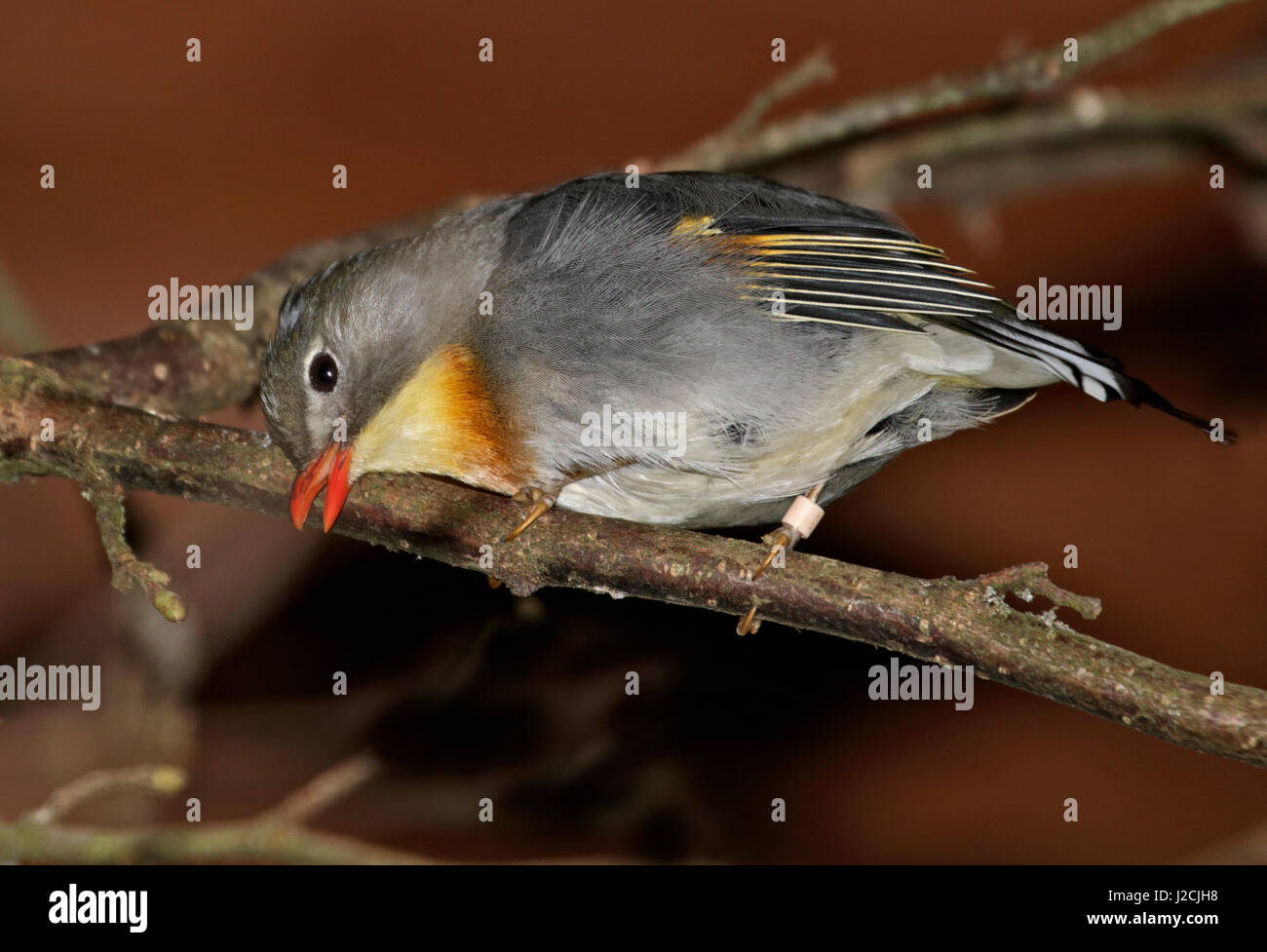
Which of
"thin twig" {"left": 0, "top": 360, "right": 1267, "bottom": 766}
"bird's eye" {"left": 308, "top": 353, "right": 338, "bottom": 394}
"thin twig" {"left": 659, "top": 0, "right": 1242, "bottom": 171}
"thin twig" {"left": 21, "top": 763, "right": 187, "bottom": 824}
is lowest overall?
"thin twig" {"left": 21, "top": 763, "right": 187, "bottom": 824}

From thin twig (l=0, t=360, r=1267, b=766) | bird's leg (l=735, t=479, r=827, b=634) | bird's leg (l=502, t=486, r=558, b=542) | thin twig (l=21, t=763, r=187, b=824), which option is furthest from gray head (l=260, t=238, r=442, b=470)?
bird's leg (l=735, t=479, r=827, b=634)

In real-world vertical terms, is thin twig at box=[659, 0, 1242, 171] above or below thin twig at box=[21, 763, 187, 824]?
above

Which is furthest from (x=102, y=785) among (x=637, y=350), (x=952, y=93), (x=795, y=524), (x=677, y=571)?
(x=952, y=93)

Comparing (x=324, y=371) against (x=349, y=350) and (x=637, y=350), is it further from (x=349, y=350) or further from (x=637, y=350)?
(x=637, y=350)

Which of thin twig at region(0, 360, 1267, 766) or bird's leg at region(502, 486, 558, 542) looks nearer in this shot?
thin twig at region(0, 360, 1267, 766)

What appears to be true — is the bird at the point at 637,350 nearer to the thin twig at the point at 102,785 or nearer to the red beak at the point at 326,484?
the red beak at the point at 326,484

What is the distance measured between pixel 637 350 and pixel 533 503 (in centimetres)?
29

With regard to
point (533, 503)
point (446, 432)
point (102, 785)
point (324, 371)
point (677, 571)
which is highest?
point (324, 371)

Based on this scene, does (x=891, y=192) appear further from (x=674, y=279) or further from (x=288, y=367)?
(x=288, y=367)

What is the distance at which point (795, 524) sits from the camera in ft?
6.02

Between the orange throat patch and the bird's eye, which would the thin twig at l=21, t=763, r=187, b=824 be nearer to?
the orange throat patch

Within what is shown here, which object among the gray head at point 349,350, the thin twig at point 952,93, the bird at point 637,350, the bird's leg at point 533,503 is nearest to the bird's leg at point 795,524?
the bird at point 637,350

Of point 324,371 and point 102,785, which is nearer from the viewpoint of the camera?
point 102,785

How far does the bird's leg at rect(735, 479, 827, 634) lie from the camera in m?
1.69
